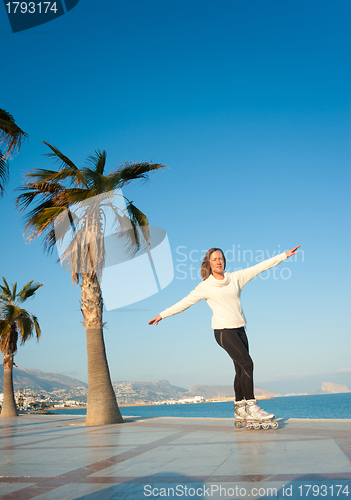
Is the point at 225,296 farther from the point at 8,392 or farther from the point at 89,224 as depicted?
the point at 8,392

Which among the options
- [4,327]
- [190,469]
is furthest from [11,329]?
[190,469]

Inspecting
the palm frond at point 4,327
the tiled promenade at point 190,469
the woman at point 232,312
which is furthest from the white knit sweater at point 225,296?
the palm frond at point 4,327

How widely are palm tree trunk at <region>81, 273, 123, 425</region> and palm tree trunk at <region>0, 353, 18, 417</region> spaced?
37.8 ft

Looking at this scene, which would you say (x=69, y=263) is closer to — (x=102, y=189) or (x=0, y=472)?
(x=102, y=189)

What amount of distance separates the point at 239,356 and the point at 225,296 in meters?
0.87

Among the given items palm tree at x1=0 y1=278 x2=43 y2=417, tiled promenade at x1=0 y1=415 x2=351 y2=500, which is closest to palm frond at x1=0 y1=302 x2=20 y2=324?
palm tree at x1=0 y1=278 x2=43 y2=417

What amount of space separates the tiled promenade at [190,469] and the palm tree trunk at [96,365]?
4621mm

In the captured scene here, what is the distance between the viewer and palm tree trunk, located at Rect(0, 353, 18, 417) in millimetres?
18875

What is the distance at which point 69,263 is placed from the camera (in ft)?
33.3

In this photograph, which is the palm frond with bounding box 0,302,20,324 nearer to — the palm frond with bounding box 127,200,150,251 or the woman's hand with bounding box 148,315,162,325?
the palm frond with bounding box 127,200,150,251

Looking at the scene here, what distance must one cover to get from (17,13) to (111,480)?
27.8 ft

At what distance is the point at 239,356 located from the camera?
18.2ft

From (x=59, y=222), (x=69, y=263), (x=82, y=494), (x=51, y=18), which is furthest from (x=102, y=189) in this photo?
(x=82, y=494)

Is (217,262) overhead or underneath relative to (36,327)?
overhead
